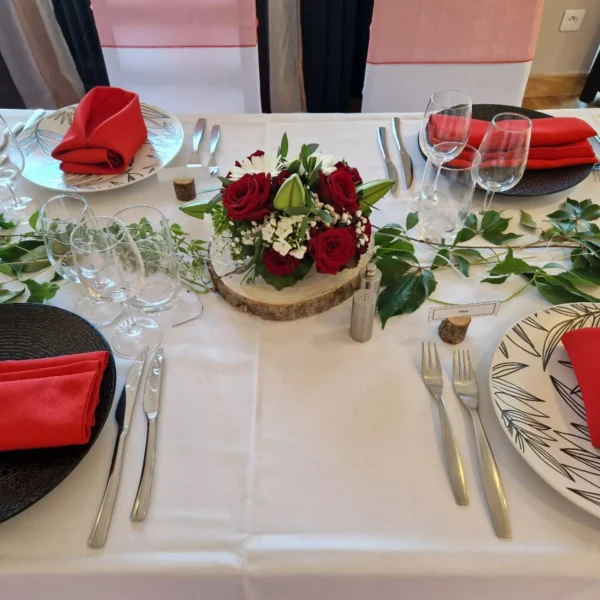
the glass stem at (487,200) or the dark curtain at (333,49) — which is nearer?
the glass stem at (487,200)

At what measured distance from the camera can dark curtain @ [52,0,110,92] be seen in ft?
7.29

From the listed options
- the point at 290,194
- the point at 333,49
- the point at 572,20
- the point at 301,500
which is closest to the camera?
the point at 301,500

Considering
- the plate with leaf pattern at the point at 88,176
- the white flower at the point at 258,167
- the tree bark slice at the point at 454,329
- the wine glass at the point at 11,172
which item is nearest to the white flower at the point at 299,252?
the white flower at the point at 258,167

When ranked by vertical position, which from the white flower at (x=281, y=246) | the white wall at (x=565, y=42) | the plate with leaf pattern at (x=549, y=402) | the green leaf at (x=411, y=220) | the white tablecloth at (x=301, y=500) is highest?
the white flower at (x=281, y=246)

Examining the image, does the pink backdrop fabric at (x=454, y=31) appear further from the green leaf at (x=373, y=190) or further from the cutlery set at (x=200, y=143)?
the green leaf at (x=373, y=190)

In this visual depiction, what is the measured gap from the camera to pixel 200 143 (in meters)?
1.18

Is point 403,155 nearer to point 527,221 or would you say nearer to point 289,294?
point 527,221

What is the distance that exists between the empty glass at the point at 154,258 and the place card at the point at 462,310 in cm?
39

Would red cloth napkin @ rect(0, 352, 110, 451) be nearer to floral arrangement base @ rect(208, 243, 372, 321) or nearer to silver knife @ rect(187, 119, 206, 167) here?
floral arrangement base @ rect(208, 243, 372, 321)

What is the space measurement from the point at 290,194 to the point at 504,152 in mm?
447

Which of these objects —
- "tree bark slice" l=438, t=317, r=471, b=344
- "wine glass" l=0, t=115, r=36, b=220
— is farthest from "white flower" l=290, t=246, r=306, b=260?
"wine glass" l=0, t=115, r=36, b=220

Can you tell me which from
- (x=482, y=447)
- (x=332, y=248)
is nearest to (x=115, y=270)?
(x=332, y=248)

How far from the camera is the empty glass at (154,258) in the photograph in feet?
2.57

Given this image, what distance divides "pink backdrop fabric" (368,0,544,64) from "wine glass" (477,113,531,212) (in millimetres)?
614
